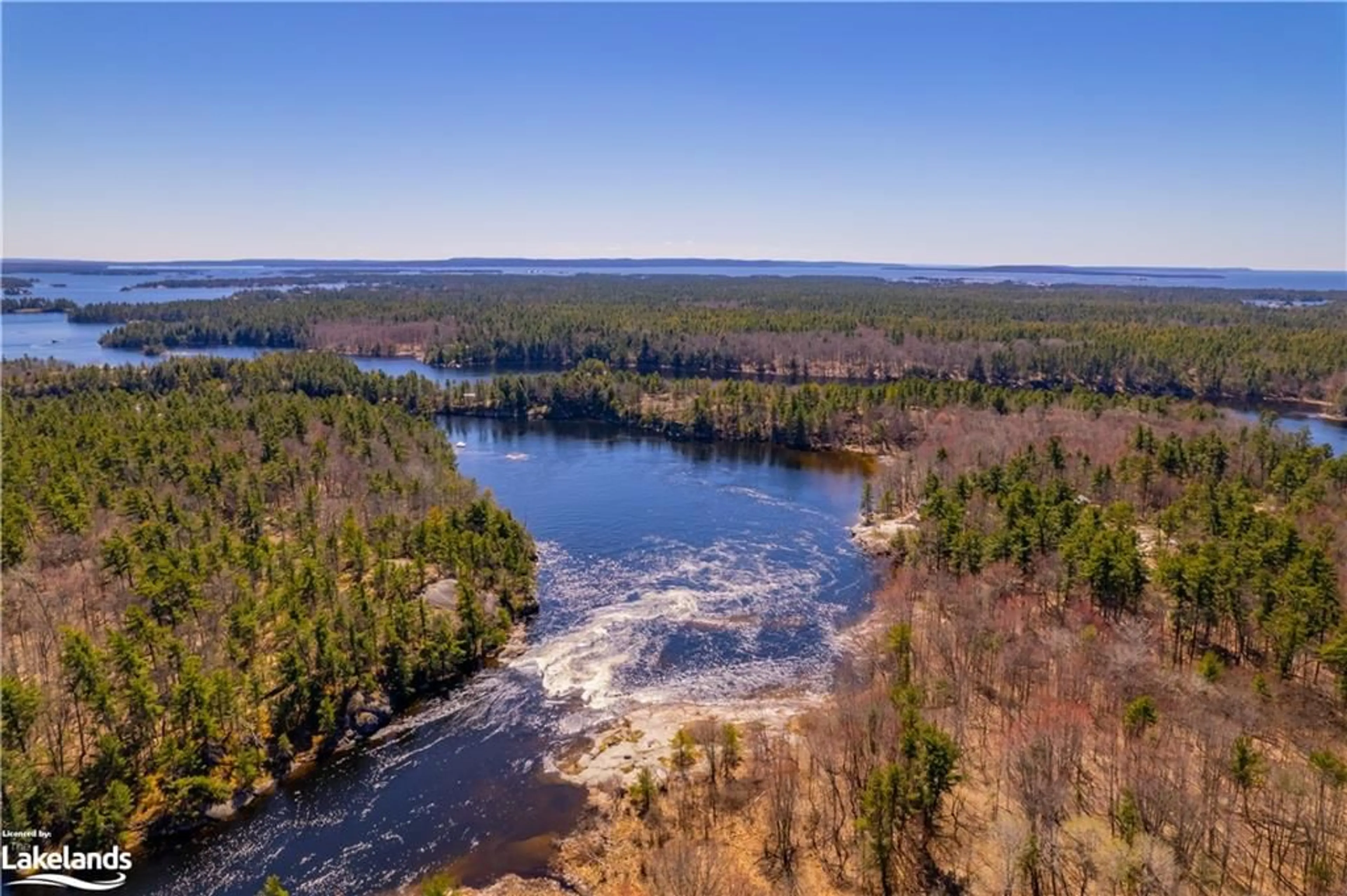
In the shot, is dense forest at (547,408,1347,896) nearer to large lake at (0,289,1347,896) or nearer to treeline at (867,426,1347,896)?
treeline at (867,426,1347,896)

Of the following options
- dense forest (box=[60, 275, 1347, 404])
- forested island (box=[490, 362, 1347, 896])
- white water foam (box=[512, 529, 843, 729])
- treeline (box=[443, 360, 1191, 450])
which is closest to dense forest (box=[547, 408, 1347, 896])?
forested island (box=[490, 362, 1347, 896])

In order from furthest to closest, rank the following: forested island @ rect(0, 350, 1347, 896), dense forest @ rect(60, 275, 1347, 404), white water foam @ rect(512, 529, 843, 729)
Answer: dense forest @ rect(60, 275, 1347, 404) < white water foam @ rect(512, 529, 843, 729) < forested island @ rect(0, 350, 1347, 896)

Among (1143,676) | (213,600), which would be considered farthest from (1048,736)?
(213,600)

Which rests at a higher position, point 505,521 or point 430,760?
point 505,521

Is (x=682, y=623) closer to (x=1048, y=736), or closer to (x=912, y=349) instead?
(x=1048, y=736)

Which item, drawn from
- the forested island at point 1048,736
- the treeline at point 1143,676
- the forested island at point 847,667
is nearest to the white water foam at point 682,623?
the forested island at point 847,667

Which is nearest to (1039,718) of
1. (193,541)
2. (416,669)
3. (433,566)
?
(416,669)

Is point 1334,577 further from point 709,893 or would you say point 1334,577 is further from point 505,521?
point 505,521
